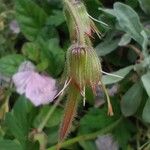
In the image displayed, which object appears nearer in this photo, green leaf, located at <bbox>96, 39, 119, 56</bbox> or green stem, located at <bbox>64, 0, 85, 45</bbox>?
green stem, located at <bbox>64, 0, 85, 45</bbox>

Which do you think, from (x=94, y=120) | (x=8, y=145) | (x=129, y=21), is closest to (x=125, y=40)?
(x=129, y=21)

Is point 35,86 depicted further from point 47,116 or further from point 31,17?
point 31,17

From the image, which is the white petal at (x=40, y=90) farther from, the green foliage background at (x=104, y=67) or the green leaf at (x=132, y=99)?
the green leaf at (x=132, y=99)

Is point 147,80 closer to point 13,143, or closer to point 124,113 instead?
point 124,113

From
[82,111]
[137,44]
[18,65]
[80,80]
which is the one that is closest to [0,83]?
[18,65]

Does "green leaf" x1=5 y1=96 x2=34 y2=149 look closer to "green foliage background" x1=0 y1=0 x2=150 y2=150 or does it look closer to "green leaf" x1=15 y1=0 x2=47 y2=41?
"green foliage background" x1=0 y1=0 x2=150 y2=150

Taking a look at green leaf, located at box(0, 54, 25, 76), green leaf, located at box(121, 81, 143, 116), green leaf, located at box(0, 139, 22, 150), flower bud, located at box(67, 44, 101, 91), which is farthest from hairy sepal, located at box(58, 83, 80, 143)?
green leaf, located at box(0, 54, 25, 76)
